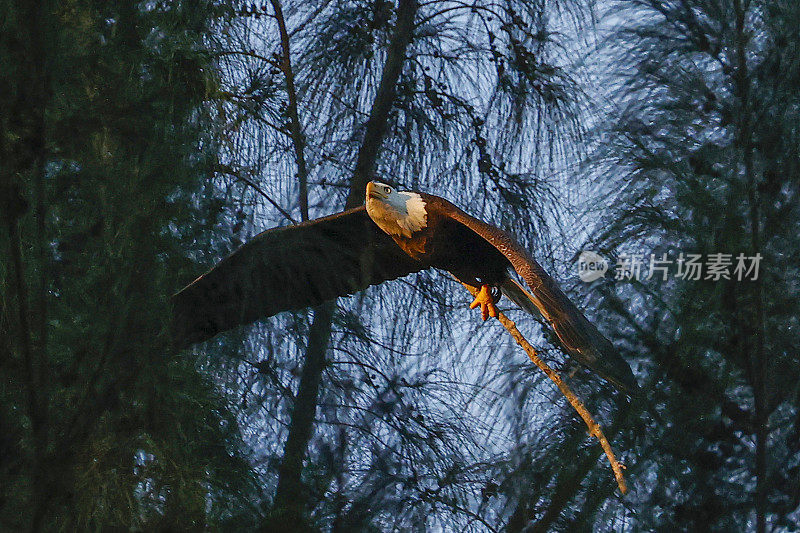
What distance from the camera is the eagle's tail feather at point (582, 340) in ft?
5.84

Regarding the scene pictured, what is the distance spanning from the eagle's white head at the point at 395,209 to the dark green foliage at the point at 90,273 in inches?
33.4

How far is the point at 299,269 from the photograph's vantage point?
2.46 metres

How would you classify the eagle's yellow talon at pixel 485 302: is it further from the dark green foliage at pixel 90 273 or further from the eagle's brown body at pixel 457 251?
the dark green foliage at pixel 90 273

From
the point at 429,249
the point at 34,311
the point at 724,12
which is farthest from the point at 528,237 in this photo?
the point at 34,311

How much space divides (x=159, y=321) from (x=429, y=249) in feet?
3.75

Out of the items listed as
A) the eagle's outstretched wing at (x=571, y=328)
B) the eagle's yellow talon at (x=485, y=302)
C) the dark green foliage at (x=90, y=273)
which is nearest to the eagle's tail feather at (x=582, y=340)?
the eagle's outstretched wing at (x=571, y=328)

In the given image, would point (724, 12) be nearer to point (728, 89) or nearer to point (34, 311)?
point (728, 89)

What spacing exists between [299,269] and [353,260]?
153 millimetres
